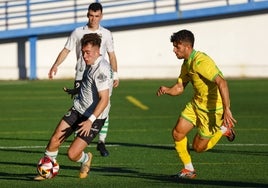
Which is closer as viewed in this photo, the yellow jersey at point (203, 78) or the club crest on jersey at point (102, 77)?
the club crest on jersey at point (102, 77)

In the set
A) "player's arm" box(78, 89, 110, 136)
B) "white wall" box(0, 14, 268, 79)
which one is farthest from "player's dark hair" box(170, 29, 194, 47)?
"white wall" box(0, 14, 268, 79)

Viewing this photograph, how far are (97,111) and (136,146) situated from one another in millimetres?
4163

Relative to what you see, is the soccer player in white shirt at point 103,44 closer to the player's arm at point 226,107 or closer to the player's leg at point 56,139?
the player's leg at point 56,139

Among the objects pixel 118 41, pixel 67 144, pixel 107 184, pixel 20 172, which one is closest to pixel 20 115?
pixel 67 144

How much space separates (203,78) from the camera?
10859 millimetres

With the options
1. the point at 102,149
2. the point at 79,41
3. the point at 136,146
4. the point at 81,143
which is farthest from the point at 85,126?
the point at 136,146

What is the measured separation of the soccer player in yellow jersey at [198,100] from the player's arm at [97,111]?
86cm

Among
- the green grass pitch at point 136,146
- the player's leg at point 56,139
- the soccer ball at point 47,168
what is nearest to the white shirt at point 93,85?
the player's leg at point 56,139

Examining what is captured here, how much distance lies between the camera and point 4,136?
1586 cm

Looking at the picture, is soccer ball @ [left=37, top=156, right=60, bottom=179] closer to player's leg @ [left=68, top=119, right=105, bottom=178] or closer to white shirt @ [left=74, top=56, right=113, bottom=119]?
player's leg @ [left=68, top=119, right=105, bottom=178]

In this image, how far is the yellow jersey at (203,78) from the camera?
10695 millimetres

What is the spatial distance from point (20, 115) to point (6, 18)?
52.6ft

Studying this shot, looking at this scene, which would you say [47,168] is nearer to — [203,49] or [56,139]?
[56,139]

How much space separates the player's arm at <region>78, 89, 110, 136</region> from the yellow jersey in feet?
3.93
